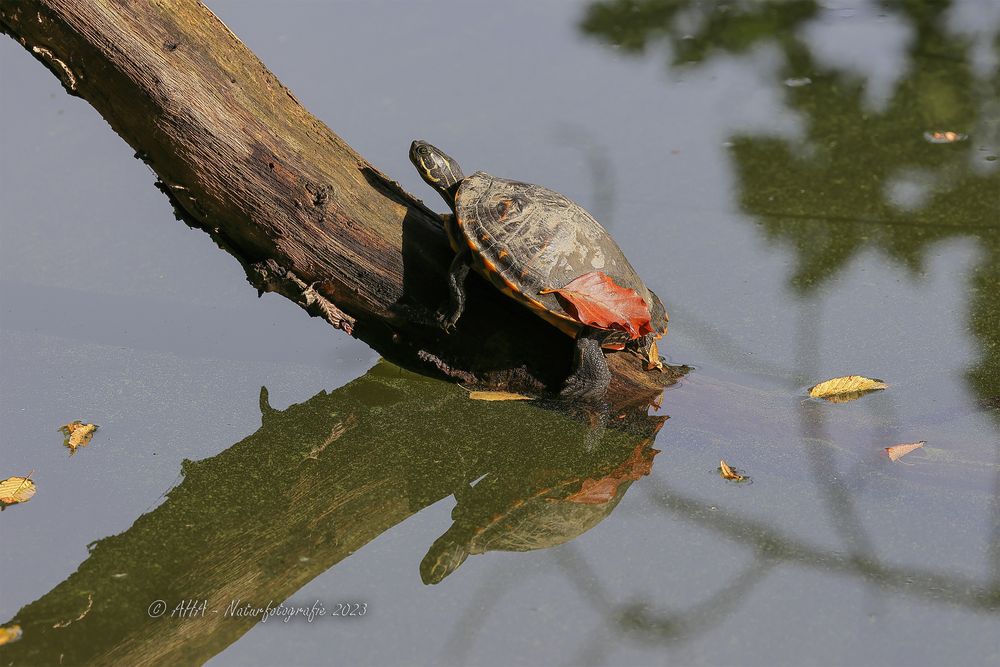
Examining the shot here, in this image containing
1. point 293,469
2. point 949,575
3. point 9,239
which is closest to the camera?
point 949,575

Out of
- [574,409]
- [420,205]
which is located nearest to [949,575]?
[574,409]

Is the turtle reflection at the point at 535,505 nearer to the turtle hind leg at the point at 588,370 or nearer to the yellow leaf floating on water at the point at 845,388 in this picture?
the turtle hind leg at the point at 588,370

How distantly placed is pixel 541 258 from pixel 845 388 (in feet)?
3.22

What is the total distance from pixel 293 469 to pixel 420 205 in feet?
2.67

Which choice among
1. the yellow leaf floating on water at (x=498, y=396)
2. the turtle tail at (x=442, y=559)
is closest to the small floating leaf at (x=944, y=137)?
the yellow leaf floating on water at (x=498, y=396)

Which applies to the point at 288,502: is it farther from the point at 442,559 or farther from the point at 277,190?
the point at 277,190

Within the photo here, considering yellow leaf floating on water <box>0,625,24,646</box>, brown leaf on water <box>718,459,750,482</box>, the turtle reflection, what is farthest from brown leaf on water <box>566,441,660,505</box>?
yellow leaf floating on water <box>0,625,24,646</box>

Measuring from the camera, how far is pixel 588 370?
2855 millimetres

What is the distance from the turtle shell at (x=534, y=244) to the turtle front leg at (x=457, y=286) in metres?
0.05

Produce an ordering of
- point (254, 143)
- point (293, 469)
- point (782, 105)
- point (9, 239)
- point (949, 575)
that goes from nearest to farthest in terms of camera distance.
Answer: point (949, 575) < point (254, 143) < point (293, 469) < point (9, 239) < point (782, 105)

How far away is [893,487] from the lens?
2.69 m

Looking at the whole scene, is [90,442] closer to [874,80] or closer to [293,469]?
[293,469]

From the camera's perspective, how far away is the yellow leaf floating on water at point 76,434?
116 inches

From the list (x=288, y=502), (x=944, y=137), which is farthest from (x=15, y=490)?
(x=944, y=137)
